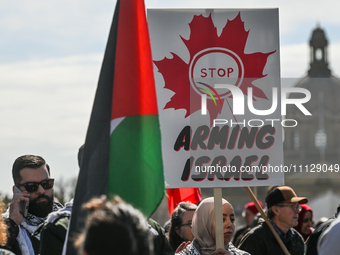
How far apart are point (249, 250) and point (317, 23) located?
335ft

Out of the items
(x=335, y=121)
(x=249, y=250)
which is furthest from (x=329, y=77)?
(x=249, y=250)

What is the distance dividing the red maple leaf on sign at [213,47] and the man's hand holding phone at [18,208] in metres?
1.25

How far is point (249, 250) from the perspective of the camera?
16.6ft

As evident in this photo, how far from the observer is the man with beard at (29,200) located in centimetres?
410

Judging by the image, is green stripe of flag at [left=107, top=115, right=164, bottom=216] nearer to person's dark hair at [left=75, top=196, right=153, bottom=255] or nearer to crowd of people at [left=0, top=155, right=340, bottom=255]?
crowd of people at [left=0, top=155, right=340, bottom=255]

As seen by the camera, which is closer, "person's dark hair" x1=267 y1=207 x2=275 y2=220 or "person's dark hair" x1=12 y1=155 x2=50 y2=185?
"person's dark hair" x1=12 y1=155 x2=50 y2=185

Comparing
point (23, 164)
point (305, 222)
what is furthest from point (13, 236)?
point (305, 222)

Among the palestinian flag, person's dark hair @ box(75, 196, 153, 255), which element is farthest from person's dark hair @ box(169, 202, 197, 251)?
person's dark hair @ box(75, 196, 153, 255)

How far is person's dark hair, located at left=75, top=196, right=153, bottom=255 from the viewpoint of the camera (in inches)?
76.9

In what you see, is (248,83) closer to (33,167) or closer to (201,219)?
(201,219)

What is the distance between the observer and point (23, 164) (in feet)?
14.1

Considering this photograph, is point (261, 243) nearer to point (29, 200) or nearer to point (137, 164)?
point (29, 200)

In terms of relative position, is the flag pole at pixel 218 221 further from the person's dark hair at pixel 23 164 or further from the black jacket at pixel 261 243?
the person's dark hair at pixel 23 164

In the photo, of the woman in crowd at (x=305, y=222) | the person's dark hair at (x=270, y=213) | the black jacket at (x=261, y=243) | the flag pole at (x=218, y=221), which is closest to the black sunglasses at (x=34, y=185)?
the flag pole at (x=218, y=221)
